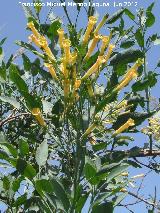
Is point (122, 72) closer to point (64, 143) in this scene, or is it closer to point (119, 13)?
point (119, 13)

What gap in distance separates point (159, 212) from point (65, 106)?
944mm

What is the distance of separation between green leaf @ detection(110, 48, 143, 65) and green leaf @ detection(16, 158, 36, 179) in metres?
0.80

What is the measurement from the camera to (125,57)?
2.49 m

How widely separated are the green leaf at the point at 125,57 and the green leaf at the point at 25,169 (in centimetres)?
80

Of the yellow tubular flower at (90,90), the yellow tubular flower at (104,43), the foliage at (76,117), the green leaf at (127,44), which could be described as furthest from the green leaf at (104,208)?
the green leaf at (127,44)

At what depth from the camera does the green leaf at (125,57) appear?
248cm

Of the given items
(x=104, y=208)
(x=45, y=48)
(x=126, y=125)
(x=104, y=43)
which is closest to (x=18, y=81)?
(x=45, y=48)

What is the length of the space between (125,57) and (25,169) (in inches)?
34.8

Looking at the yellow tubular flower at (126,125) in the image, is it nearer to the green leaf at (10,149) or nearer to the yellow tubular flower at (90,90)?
the yellow tubular flower at (90,90)

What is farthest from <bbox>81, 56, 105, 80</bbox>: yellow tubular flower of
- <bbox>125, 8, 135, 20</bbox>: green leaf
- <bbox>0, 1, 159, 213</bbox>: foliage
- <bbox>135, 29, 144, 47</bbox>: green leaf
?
<bbox>125, 8, 135, 20</bbox>: green leaf

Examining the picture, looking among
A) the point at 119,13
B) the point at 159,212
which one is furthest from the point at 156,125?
the point at 119,13

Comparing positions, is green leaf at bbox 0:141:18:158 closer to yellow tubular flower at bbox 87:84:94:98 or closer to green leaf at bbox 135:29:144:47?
yellow tubular flower at bbox 87:84:94:98

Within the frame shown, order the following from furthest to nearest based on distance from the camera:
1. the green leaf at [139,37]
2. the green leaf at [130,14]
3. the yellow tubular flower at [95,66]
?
Result: the green leaf at [130,14], the green leaf at [139,37], the yellow tubular flower at [95,66]

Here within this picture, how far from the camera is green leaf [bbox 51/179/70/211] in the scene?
1.91 metres
